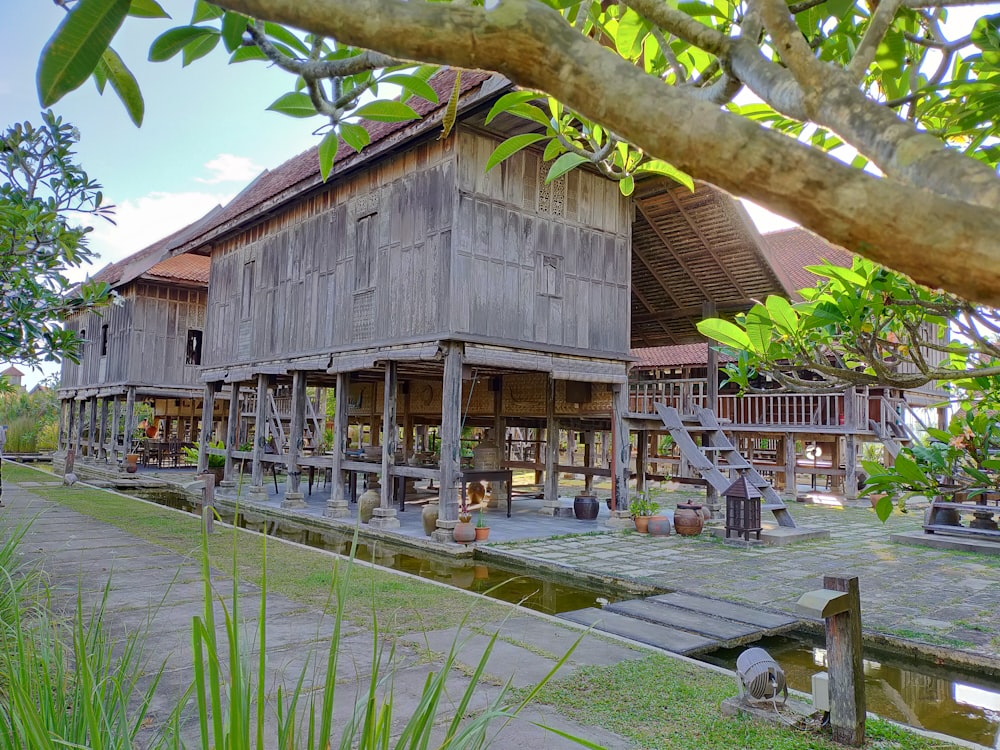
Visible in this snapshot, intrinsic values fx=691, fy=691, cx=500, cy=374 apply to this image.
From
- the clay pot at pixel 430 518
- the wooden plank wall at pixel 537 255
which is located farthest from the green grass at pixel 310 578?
the wooden plank wall at pixel 537 255

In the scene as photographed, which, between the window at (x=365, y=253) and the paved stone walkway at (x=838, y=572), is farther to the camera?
the window at (x=365, y=253)

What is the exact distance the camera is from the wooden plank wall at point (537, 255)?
33.3 feet

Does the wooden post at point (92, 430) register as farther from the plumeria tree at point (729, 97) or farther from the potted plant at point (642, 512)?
the plumeria tree at point (729, 97)

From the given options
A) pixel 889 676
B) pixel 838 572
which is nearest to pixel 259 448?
pixel 838 572

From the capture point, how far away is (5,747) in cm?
174

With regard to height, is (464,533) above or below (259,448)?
below

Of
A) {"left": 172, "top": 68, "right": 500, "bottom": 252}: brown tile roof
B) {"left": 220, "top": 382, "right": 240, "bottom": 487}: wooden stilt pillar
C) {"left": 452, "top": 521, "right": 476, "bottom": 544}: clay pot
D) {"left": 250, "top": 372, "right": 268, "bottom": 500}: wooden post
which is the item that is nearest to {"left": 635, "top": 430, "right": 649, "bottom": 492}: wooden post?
{"left": 452, "top": 521, "right": 476, "bottom": 544}: clay pot

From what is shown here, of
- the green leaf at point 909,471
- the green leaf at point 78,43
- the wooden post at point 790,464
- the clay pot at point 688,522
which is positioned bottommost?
the clay pot at point 688,522

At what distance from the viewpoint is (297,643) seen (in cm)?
456

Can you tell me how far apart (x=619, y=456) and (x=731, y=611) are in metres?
5.68

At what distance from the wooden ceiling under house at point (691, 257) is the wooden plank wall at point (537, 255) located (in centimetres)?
86

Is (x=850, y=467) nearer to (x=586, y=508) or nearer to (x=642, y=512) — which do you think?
(x=642, y=512)

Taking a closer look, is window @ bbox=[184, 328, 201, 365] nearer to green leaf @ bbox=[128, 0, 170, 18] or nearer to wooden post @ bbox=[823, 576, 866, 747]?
wooden post @ bbox=[823, 576, 866, 747]

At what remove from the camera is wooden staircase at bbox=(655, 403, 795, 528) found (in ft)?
35.8
